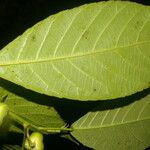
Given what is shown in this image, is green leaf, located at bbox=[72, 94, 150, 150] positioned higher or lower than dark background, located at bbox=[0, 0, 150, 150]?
lower

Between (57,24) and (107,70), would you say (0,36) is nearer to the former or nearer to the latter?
(57,24)

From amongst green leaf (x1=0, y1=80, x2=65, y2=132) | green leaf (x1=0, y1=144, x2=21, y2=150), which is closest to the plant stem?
green leaf (x1=0, y1=80, x2=65, y2=132)

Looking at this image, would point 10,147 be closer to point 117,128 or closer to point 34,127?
point 34,127

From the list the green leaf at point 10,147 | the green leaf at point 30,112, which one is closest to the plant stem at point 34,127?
the green leaf at point 30,112

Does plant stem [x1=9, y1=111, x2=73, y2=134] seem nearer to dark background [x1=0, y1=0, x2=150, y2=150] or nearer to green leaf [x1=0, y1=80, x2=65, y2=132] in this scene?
green leaf [x1=0, y1=80, x2=65, y2=132]

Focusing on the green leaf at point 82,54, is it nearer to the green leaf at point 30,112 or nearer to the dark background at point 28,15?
the green leaf at point 30,112

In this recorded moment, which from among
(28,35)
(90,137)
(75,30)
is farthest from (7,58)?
(90,137)
